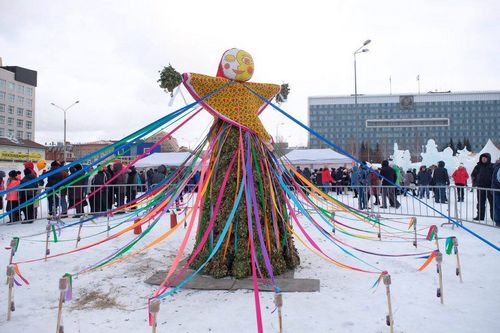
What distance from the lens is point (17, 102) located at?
221 feet

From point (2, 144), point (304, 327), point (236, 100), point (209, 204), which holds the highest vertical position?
point (2, 144)

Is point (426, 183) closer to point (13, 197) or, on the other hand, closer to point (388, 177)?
point (388, 177)

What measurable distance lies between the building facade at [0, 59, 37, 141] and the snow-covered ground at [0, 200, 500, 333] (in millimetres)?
71609

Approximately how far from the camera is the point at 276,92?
19.5 feet

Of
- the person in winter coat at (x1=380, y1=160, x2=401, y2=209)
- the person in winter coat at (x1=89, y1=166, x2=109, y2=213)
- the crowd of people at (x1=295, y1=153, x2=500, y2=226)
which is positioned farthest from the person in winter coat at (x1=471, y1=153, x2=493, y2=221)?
the person in winter coat at (x1=89, y1=166, x2=109, y2=213)

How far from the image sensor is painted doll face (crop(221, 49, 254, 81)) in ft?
17.4

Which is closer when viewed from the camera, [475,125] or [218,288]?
[218,288]

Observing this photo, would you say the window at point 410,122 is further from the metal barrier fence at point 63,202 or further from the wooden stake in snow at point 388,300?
the wooden stake in snow at point 388,300

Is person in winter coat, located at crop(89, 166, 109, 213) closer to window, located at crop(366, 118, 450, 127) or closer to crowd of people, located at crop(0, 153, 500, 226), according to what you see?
crowd of people, located at crop(0, 153, 500, 226)

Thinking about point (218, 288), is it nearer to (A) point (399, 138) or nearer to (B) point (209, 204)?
(B) point (209, 204)

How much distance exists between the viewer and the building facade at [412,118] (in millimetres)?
124438

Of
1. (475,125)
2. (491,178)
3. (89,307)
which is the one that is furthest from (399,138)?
(89,307)

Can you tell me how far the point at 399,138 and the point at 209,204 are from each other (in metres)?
137

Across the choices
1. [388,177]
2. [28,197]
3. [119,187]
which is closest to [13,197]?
[28,197]
